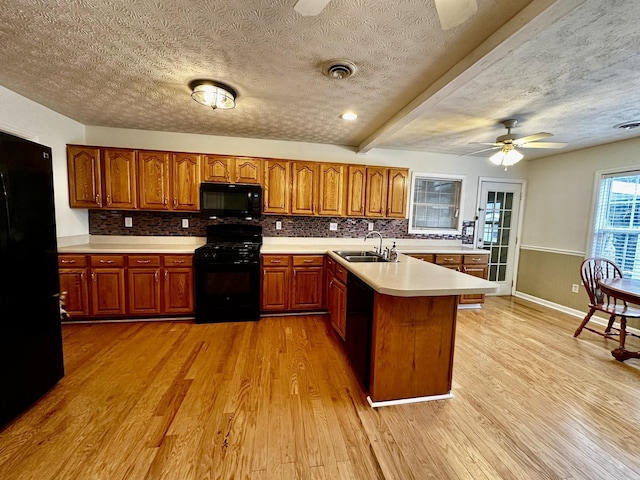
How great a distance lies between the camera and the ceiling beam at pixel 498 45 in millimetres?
1158

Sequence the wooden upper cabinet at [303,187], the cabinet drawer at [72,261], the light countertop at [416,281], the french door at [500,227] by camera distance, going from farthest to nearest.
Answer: the french door at [500,227] < the wooden upper cabinet at [303,187] < the cabinet drawer at [72,261] < the light countertop at [416,281]

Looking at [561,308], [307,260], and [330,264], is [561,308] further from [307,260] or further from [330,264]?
[307,260]

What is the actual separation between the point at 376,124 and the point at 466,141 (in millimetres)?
1421

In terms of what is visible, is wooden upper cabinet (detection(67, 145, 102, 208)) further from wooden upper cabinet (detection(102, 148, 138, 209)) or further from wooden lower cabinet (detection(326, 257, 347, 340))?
wooden lower cabinet (detection(326, 257, 347, 340))

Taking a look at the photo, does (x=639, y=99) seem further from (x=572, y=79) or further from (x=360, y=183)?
(x=360, y=183)

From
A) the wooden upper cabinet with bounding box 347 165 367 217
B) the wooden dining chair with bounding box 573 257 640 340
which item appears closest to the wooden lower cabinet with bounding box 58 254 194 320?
the wooden upper cabinet with bounding box 347 165 367 217

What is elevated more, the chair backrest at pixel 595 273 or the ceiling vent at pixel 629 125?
the ceiling vent at pixel 629 125

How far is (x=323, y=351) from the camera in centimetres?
254

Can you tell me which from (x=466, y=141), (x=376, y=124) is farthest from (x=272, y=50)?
(x=466, y=141)

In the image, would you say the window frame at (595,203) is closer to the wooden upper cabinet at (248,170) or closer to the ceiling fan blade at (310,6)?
the ceiling fan blade at (310,6)

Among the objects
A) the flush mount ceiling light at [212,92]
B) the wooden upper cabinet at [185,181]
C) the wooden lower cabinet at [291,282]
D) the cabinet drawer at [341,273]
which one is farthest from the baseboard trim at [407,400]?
the wooden upper cabinet at [185,181]

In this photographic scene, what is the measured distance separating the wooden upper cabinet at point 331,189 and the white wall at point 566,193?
3.31m

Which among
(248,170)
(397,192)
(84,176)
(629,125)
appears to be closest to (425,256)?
(397,192)

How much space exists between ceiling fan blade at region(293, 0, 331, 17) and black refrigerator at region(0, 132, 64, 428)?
1.82 meters
